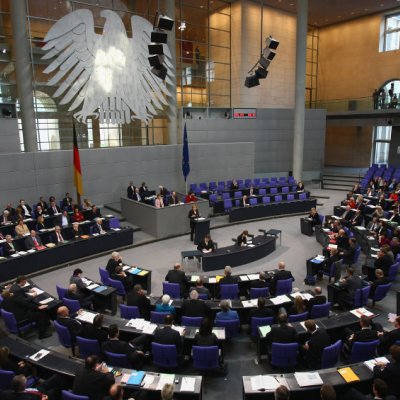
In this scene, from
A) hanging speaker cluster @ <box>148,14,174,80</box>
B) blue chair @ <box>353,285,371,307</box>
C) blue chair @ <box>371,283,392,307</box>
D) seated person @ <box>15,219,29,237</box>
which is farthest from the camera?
hanging speaker cluster @ <box>148,14,174,80</box>

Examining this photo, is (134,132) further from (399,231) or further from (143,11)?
(399,231)

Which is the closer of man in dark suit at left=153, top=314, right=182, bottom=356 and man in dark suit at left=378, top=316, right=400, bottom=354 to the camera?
man in dark suit at left=378, top=316, right=400, bottom=354

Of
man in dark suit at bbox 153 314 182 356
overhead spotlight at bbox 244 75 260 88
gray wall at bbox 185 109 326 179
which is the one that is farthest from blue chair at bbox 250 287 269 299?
gray wall at bbox 185 109 326 179

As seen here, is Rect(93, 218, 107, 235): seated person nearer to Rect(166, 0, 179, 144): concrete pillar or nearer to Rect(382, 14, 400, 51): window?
Rect(166, 0, 179, 144): concrete pillar

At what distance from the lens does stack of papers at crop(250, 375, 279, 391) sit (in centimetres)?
518

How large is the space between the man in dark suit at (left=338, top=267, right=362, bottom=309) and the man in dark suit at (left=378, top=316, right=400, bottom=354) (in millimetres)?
2094

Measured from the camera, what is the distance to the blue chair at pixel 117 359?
5817 mm

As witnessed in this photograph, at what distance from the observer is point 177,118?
21.2m

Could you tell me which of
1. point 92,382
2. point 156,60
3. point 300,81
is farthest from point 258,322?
point 300,81

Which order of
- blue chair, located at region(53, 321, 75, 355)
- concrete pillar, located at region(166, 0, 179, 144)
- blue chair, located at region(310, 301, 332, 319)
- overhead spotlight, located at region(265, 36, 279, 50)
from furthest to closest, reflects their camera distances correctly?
concrete pillar, located at region(166, 0, 179, 144), overhead spotlight, located at region(265, 36, 279, 50), blue chair, located at region(310, 301, 332, 319), blue chair, located at region(53, 321, 75, 355)

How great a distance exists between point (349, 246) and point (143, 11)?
1543 centimetres

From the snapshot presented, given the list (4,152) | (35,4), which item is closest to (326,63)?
(35,4)

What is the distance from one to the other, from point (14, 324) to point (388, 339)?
6.63 meters

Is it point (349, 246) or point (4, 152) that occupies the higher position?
point (4, 152)
